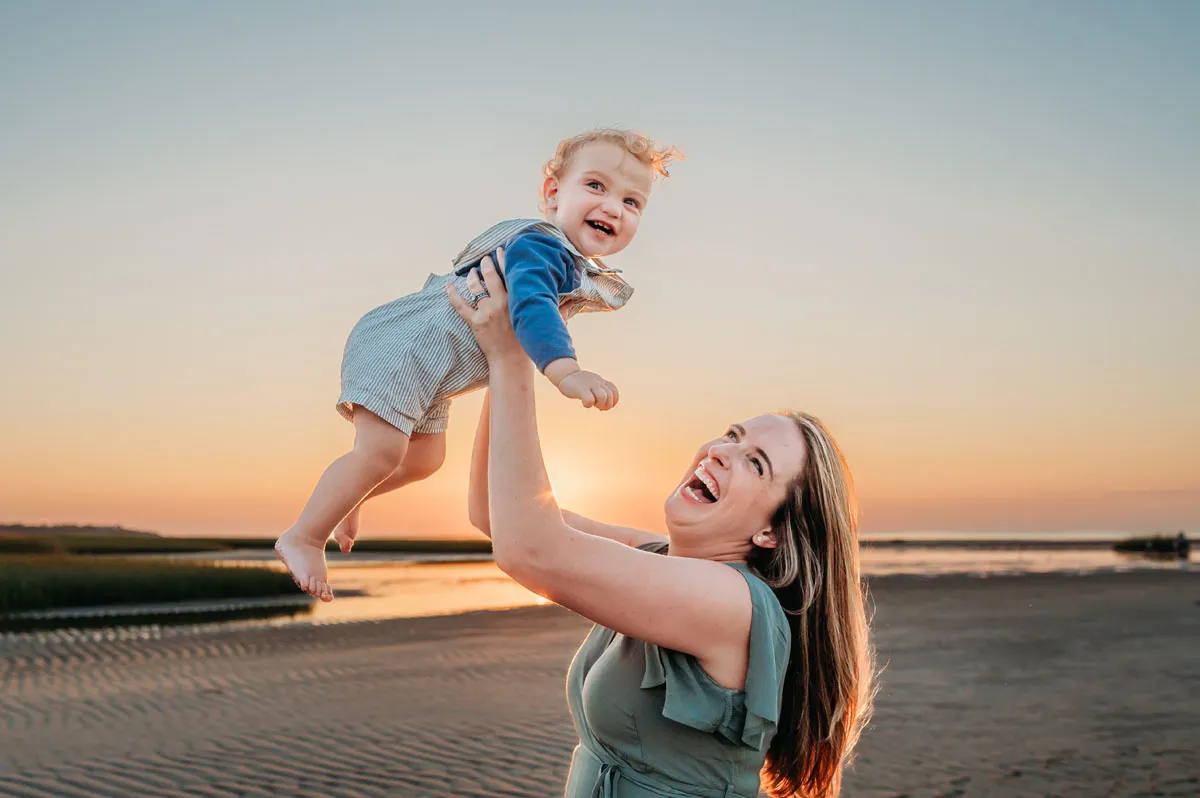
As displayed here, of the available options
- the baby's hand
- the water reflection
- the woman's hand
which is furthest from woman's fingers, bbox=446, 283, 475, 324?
the water reflection

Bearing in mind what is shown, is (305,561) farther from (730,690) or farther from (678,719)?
(730,690)

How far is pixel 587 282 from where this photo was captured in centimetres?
336

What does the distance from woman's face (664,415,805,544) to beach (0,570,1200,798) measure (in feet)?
32.5

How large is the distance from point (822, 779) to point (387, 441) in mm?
1743

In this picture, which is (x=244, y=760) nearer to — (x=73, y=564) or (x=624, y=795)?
(x=624, y=795)

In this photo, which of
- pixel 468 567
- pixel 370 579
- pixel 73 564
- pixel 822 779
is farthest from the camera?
pixel 468 567

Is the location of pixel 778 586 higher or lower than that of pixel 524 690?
higher

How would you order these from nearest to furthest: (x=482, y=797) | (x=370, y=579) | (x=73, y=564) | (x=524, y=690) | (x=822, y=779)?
(x=822, y=779) → (x=482, y=797) → (x=524, y=690) → (x=73, y=564) → (x=370, y=579)

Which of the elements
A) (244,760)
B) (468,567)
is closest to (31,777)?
(244,760)

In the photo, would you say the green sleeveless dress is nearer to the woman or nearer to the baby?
the woman

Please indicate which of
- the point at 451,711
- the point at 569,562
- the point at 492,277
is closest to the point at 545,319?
the point at 492,277

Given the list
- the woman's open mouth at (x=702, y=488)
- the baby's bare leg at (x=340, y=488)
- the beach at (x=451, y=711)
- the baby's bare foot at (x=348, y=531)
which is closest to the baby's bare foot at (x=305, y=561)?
the baby's bare leg at (x=340, y=488)

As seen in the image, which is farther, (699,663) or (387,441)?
(387,441)

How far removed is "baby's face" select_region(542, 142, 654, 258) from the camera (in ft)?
11.3
